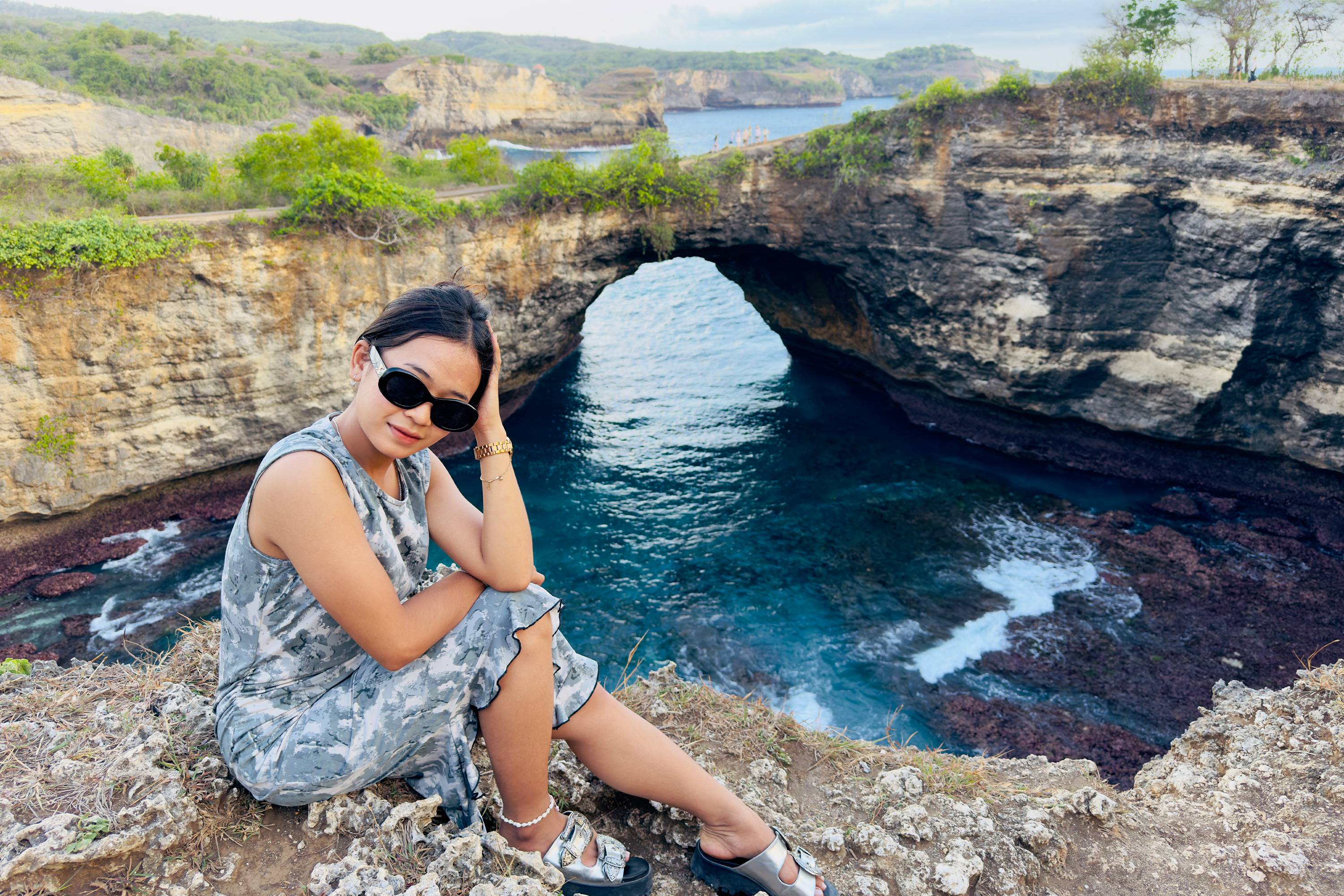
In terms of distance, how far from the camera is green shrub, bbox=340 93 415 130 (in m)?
44.1

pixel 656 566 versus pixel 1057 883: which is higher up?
pixel 1057 883

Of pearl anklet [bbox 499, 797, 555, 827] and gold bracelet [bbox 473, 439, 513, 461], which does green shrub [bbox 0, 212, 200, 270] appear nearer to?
gold bracelet [bbox 473, 439, 513, 461]

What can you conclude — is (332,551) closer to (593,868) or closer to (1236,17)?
(593,868)

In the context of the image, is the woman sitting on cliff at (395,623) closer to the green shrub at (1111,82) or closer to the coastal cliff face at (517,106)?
the green shrub at (1111,82)

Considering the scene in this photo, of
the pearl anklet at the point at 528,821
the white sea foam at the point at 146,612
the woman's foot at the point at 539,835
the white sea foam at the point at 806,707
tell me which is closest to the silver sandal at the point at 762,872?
the woman's foot at the point at 539,835

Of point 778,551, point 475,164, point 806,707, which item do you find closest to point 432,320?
point 806,707

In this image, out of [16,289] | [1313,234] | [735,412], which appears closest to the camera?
[16,289]

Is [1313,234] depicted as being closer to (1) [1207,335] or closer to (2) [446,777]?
(1) [1207,335]

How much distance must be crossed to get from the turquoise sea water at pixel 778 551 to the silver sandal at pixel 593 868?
13.6ft

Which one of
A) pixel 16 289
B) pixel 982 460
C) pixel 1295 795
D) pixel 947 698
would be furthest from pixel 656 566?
pixel 16 289

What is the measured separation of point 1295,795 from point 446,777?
4855 mm

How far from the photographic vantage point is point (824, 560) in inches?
478

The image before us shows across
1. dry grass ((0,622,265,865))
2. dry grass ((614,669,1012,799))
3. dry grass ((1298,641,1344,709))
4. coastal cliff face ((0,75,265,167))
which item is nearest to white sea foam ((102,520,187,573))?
dry grass ((0,622,265,865))

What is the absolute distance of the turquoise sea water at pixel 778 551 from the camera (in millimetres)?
10086
